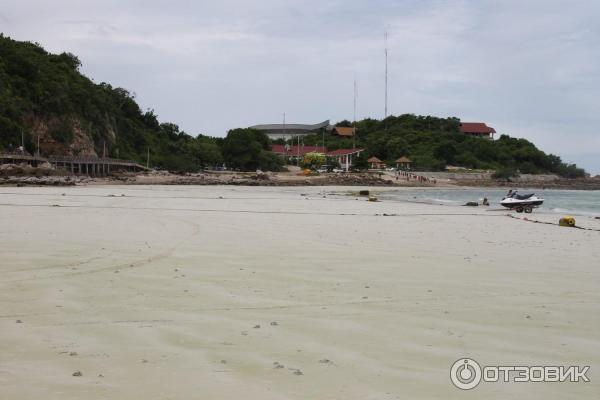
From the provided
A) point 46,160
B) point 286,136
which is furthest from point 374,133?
point 46,160

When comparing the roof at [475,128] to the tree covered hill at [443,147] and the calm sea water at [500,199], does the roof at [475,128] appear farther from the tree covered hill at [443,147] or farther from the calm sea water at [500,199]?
the calm sea water at [500,199]

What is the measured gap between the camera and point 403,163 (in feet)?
365

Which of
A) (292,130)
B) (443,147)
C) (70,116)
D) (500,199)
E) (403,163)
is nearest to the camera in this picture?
(500,199)

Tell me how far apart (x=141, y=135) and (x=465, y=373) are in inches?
3879

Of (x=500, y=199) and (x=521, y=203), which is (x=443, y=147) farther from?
(x=521, y=203)

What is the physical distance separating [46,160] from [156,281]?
58696 millimetres

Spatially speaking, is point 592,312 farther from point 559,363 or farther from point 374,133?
point 374,133

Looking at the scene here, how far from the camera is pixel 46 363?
433cm

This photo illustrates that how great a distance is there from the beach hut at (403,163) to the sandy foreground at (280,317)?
9990cm

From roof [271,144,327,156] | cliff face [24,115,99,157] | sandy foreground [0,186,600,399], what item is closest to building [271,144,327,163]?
roof [271,144,327,156]

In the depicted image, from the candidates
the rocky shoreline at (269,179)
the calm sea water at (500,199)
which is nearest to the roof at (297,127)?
the rocky shoreline at (269,179)

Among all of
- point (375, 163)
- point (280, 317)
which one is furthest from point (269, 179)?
point (280, 317)

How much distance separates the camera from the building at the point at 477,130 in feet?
463

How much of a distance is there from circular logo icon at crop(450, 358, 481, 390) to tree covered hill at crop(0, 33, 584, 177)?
62265 millimetres
